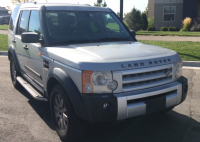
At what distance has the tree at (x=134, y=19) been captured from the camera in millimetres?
26219

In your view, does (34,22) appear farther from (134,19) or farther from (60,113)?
(134,19)

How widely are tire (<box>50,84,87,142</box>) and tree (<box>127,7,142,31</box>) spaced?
23539 millimetres

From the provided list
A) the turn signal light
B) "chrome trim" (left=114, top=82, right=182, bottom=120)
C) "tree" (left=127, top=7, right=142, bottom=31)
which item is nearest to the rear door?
the turn signal light

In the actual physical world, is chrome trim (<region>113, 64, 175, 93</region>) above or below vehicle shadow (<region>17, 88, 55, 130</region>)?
above

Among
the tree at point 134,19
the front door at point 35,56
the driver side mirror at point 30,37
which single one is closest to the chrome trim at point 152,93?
the front door at point 35,56

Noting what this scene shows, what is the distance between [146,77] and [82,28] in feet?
5.53

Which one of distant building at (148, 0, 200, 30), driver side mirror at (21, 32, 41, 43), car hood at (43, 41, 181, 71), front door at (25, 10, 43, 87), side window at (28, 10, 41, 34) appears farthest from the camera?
distant building at (148, 0, 200, 30)

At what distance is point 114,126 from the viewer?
416 centimetres

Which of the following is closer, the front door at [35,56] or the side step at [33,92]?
the side step at [33,92]

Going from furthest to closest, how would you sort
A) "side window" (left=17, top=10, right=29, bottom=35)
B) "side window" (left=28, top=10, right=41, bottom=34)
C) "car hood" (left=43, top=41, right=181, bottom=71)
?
1. "side window" (left=17, top=10, right=29, bottom=35)
2. "side window" (left=28, top=10, right=41, bottom=34)
3. "car hood" (left=43, top=41, right=181, bottom=71)

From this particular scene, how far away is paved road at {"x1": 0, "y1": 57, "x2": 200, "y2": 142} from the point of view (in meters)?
3.77

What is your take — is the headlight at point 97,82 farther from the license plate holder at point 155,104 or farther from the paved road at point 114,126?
the paved road at point 114,126

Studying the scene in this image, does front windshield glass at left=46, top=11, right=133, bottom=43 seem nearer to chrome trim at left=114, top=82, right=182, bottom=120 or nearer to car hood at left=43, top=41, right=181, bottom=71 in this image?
car hood at left=43, top=41, right=181, bottom=71

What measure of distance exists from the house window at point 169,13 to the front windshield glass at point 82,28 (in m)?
24.2
